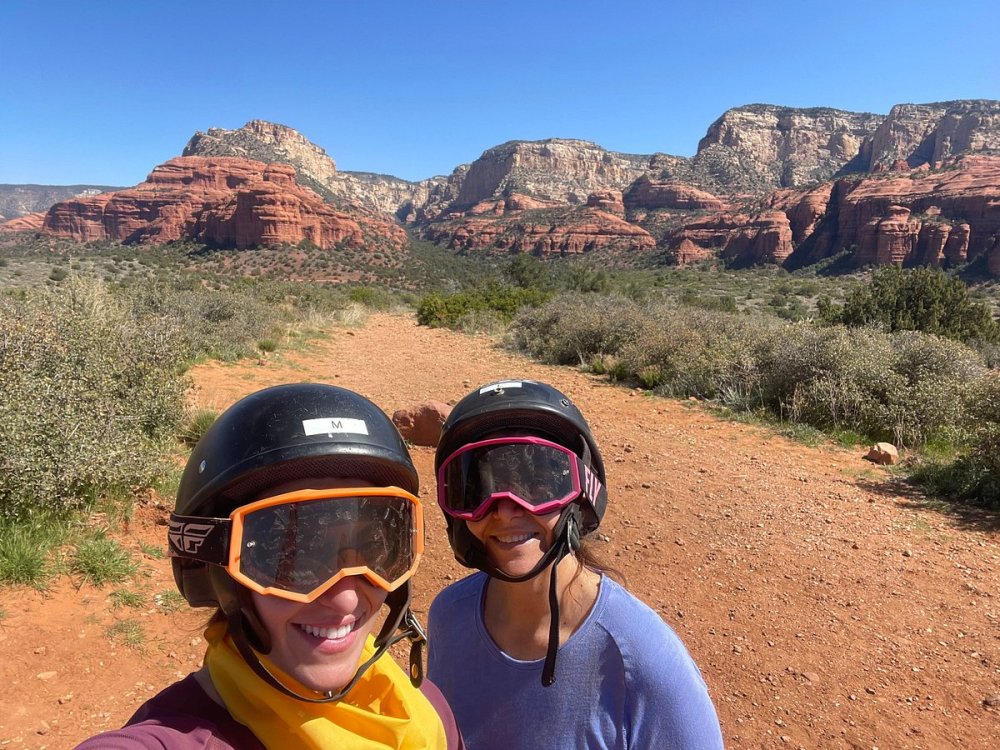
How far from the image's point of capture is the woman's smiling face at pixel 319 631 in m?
1.04

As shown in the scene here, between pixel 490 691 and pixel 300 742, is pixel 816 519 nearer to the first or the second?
pixel 490 691

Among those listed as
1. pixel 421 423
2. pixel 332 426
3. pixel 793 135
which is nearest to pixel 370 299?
pixel 421 423

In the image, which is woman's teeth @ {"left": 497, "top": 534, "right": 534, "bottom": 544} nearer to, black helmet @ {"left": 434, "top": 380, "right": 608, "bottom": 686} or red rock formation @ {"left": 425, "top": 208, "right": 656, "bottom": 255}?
black helmet @ {"left": 434, "top": 380, "right": 608, "bottom": 686}

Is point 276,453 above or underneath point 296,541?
above

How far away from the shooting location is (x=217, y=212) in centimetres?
6975

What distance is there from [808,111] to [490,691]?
503 ft

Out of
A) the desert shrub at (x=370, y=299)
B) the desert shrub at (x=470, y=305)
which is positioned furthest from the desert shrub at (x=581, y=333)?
the desert shrub at (x=370, y=299)

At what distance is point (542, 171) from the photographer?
136500 millimetres

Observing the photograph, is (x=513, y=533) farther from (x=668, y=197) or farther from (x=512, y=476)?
(x=668, y=197)

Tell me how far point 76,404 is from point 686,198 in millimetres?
100441

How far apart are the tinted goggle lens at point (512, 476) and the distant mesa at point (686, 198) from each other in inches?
2517

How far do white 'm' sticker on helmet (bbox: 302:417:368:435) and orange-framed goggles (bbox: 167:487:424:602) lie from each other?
121mm

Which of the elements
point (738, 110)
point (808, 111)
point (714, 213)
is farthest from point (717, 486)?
point (808, 111)

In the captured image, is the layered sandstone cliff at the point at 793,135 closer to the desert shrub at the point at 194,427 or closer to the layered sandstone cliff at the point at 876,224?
the layered sandstone cliff at the point at 876,224
